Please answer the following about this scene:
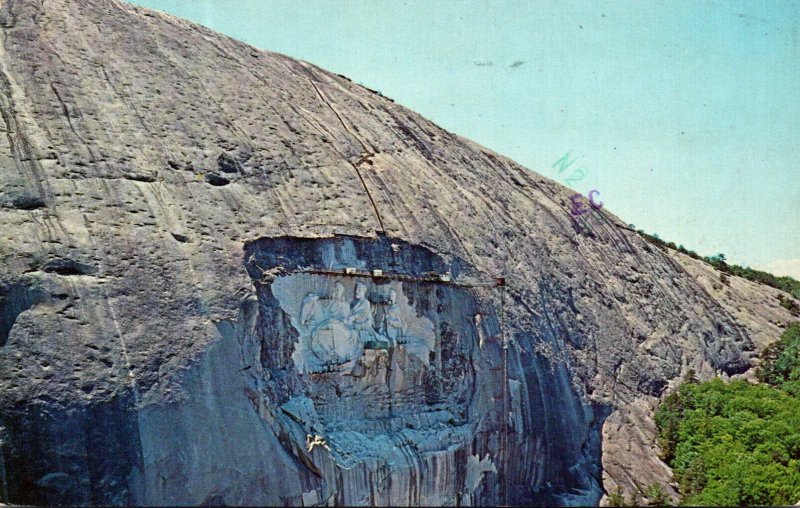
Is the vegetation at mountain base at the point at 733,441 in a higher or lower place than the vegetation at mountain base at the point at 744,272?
lower

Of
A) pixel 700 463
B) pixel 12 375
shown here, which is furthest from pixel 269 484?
pixel 700 463

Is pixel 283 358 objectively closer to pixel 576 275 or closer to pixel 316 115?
pixel 316 115

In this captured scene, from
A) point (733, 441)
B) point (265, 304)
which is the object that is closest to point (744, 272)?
point (733, 441)

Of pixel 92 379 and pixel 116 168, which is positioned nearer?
pixel 92 379

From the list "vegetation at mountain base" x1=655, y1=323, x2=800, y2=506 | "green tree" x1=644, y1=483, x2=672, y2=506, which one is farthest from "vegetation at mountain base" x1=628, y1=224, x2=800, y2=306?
"green tree" x1=644, y1=483, x2=672, y2=506

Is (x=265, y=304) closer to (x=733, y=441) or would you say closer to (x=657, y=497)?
(x=657, y=497)

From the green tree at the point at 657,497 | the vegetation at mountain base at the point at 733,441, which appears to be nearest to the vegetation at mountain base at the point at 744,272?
the vegetation at mountain base at the point at 733,441

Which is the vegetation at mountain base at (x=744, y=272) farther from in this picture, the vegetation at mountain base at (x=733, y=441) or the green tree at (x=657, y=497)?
the green tree at (x=657, y=497)
